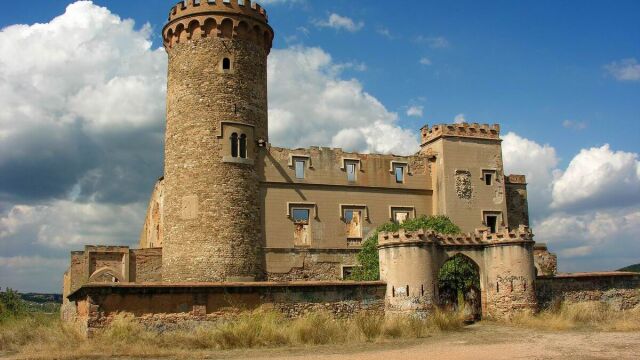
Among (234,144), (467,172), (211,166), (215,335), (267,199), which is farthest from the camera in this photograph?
(467,172)

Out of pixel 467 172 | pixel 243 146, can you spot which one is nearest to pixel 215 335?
pixel 243 146

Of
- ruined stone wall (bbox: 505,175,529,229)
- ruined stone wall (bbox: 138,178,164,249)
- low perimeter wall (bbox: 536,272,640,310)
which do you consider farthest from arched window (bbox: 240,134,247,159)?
ruined stone wall (bbox: 505,175,529,229)

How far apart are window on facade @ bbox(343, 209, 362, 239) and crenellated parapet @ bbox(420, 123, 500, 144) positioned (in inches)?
231

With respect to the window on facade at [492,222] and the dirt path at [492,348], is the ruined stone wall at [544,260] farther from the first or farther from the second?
the dirt path at [492,348]

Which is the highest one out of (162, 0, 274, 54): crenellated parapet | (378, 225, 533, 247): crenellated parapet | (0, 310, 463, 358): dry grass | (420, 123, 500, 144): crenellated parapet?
(162, 0, 274, 54): crenellated parapet

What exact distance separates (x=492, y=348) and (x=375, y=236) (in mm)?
12917

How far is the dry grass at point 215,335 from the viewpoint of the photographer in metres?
19.2

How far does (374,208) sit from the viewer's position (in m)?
33.2

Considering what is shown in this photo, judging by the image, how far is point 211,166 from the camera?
29.8 metres

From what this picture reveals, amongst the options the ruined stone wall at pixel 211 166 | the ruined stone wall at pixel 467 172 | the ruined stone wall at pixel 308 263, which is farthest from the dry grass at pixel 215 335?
the ruined stone wall at pixel 467 172

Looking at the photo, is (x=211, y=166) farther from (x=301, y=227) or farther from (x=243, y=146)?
(x=301, y=227)

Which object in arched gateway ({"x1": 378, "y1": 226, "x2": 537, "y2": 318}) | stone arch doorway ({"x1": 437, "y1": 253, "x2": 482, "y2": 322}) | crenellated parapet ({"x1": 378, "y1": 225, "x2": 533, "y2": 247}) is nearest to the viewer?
arched gateway ({"x1": 378, "y1": 226, "x2": 537, "y2": 318})

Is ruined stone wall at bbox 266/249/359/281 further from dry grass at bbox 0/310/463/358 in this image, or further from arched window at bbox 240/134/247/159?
dry grass at bbox 0/310/463/358

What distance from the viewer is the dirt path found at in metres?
17.3
